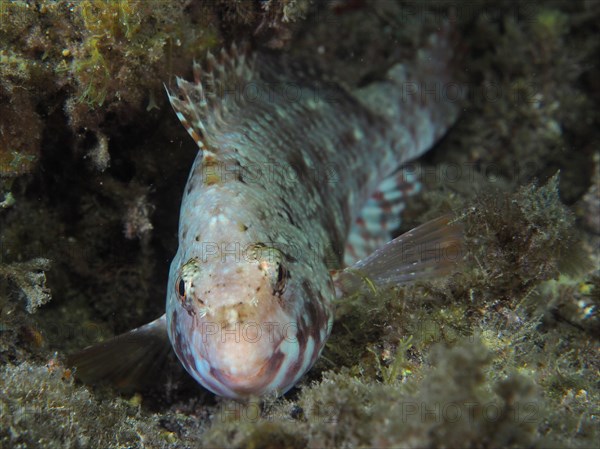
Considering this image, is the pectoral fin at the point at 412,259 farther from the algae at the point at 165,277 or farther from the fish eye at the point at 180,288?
the fish eye at the point at 180,288

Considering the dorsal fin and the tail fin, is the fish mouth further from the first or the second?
the dorsal fin

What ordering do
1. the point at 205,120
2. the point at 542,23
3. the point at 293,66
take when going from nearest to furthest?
the point at 205,120
the point at 293,66
the point at 542,23

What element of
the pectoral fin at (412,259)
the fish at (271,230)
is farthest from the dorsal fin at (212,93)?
the pectoral fin at (412,259)

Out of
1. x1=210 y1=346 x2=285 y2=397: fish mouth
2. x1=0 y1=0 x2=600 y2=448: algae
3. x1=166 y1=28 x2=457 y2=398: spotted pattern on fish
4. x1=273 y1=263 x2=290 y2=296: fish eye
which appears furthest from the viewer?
x1=273 y1=263 x2=290 y2=296: fish eye

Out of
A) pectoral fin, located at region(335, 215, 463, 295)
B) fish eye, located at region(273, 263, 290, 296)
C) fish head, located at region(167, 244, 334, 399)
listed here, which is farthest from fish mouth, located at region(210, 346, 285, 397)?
pectoral fin, located at region(335, 215, 463, 295)

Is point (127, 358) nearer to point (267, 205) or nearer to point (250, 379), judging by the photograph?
point (250, 379)

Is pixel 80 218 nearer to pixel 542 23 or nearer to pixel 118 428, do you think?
pixel 118 428

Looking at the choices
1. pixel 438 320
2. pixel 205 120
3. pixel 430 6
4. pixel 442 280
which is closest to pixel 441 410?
pixel 438 320
